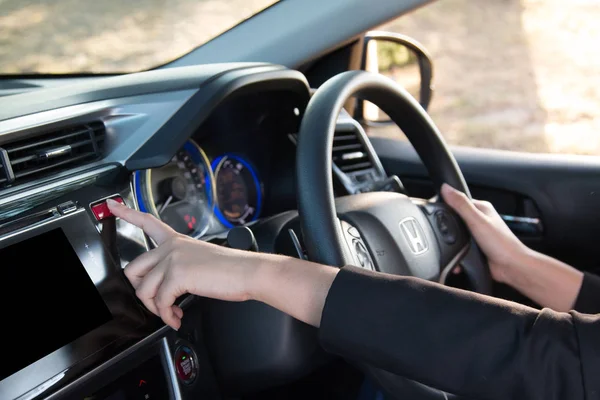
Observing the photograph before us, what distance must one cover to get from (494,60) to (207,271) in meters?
5.08

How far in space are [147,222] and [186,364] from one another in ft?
1.06

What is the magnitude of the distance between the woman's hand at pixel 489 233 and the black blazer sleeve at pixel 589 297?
132mm

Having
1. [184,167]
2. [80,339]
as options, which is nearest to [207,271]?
[80,339]

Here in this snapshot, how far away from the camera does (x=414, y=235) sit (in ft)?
4.32

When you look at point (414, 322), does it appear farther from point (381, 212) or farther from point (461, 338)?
point (381, 212)

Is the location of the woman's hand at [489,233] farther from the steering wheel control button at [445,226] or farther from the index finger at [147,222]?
the index finger at [147,222]

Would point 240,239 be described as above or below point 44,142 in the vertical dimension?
below

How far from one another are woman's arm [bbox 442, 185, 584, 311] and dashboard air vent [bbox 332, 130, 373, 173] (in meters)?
0.34

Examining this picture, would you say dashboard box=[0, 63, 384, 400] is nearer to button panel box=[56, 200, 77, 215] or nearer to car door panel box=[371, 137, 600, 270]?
button panel box=[56, 200, 77, 215]

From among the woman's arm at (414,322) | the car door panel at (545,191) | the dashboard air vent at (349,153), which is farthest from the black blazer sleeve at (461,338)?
the car door panel at (545,191)

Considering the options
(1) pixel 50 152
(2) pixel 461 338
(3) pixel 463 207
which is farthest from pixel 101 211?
(3) pixel 463 207

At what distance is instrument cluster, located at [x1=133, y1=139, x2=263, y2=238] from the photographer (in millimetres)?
1441

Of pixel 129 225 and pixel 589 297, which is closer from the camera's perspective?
pixel 129 225

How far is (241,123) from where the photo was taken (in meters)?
1.67
